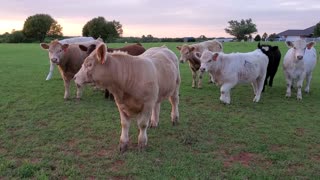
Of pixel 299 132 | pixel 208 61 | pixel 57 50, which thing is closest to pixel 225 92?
pixel 208 61

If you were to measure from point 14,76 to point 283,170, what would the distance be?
12202 mm

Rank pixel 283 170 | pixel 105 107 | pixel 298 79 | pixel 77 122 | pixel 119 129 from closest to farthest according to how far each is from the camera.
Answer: pixel 283 170
pixel 119 129
pixel 77 122
pixel 105 107
pixel 298 79

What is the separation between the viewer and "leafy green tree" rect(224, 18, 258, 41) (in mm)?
84875

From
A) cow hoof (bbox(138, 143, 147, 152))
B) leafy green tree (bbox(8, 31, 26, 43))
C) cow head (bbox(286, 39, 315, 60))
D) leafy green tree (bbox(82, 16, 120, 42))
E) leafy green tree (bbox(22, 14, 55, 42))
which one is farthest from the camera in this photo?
leafy green tree (bbox(22, 14, 55, 42))

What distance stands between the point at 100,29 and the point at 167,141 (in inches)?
2643

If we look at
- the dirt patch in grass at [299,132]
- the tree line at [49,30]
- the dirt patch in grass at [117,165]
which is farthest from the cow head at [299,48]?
the tree line at [49,30]

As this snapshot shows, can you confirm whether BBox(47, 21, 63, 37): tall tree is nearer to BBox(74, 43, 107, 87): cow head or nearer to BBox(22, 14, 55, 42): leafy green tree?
BBox(22, 14, 55, 42): leafy green tree

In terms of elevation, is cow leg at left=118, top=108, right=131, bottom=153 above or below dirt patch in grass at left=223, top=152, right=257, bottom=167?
above

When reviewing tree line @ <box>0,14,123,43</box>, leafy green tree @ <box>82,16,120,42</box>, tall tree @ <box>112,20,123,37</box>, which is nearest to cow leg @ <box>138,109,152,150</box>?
tree line @ <box>0,14,123,43</box>

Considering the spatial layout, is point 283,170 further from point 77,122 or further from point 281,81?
point 281,81

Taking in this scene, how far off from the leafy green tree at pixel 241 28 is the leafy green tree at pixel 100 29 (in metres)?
28.2

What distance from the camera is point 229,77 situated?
30.8 feet

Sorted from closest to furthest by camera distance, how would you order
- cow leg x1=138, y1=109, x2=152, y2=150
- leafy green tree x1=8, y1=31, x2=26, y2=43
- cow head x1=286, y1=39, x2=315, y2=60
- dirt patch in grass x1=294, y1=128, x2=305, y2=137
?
cow leg x1=138, y1=109, x2=152, y2=150
dirt patch in grass x1=294, y1=128, x2=305, y2=137
cow head x1=286, y1=39, x2=315, y2=60
leafy green tree x1=8, y1=31, x2=26, y2=43

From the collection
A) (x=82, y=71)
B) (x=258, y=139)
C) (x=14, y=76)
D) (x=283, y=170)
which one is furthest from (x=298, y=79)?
(x=14, y=76)
